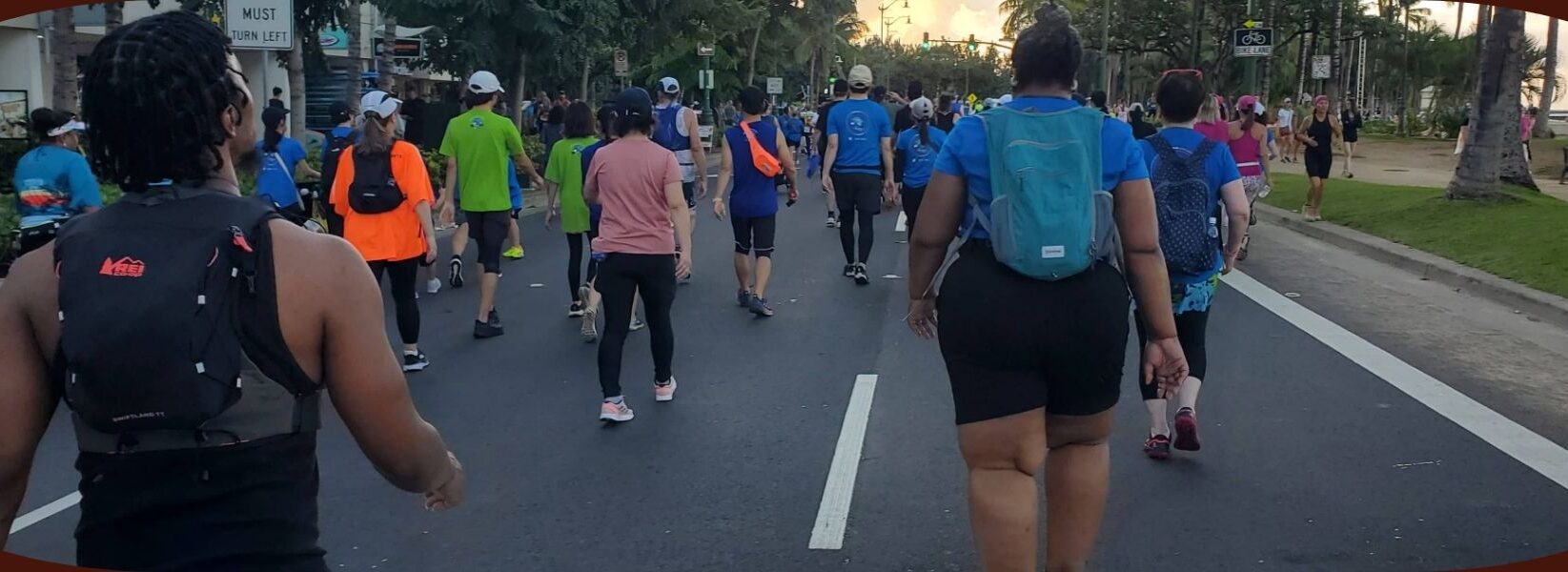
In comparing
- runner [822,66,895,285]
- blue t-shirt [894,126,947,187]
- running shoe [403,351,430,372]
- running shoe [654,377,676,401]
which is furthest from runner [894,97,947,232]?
running shoe [403,351,430,372]

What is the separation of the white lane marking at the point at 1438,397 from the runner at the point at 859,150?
10.8ft

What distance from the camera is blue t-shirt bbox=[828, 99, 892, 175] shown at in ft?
38.0

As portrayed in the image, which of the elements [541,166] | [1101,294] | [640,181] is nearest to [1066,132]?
[1101,294]

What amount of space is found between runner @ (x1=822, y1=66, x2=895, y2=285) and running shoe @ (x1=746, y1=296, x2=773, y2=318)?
1.70 metres

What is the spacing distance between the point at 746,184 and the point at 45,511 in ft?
18.3

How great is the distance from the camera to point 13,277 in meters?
2.24

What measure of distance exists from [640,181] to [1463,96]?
6379 cm

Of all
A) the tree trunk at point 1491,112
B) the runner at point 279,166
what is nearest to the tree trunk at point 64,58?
the runner at point 279,166

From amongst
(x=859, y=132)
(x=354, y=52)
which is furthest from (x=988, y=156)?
(x=354, y=52)

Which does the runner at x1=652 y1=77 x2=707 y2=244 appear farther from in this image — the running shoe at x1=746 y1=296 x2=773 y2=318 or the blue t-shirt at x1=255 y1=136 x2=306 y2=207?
the blue t-shirt at x1=255 y1=136 x2=306 y2=207

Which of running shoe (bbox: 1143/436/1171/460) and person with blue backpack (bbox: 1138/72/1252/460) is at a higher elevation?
person with blue backpack (bbox: 1138/72/1252/460)

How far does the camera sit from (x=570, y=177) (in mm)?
9961

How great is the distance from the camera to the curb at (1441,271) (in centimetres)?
1108

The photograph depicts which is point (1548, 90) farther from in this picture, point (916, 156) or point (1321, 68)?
point (916, 156)
